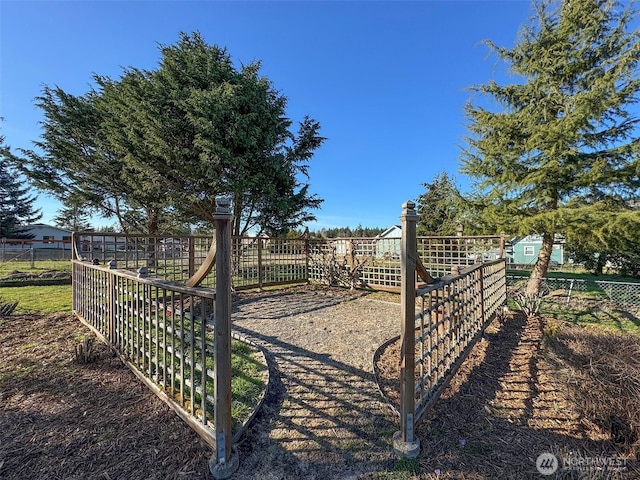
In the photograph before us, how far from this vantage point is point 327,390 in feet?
8.52

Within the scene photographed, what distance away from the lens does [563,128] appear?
6.29 m

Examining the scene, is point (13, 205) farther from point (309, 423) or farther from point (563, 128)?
point (563, 128)

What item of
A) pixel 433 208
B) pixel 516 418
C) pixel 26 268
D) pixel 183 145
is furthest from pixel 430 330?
pixel 433 208

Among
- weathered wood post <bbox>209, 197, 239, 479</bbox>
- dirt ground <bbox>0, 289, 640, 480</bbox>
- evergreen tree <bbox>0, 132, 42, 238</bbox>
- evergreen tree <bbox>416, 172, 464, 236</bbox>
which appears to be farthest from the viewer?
evergreen tree <bbox>0, 132, 42, 238</bbox>

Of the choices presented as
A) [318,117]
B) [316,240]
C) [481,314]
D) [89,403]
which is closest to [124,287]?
[89,403]

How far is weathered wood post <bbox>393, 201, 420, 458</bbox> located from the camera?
6.14 feet

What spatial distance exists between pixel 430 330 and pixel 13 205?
30.6m

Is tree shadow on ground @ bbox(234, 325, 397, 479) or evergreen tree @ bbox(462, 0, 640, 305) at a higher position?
evergreen tree @ bbox(462, 0, 640, 305)

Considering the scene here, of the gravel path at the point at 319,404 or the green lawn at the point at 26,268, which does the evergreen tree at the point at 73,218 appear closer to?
the green lawn at the point at 26,268

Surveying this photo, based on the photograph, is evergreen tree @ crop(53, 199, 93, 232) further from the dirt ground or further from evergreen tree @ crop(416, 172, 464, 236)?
evergreen tree @ crop(416, 172, 464, 236)

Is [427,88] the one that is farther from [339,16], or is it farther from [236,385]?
[236,385]

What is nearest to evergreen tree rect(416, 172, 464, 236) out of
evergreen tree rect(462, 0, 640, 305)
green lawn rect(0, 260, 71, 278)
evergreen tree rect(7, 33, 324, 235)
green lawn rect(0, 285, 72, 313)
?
evergreen tree rect(462, 0, 640, 305)

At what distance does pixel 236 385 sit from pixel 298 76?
33.7ft

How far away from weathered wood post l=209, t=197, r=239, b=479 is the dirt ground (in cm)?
11
